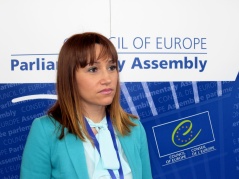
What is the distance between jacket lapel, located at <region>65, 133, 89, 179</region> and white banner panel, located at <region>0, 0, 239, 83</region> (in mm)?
1186

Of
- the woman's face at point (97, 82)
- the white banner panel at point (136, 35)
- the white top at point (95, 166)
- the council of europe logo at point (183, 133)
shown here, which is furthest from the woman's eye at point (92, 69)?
the council of europe logo at point (183, 133)

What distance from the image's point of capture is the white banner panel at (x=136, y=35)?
2.54 m

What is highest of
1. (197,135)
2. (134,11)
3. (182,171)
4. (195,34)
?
(134,11)

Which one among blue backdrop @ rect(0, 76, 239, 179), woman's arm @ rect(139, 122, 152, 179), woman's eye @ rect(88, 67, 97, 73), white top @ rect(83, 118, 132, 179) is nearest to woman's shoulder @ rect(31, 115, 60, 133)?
white top @ rect(83, 118, 132, 179)

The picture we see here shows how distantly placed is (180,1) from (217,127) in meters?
0.97

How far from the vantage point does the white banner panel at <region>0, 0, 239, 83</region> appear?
2537 millimetres

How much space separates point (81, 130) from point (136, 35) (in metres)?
1.26

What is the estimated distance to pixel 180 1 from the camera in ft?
8.64

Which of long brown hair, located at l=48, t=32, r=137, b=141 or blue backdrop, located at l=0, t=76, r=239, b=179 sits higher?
long brown hair, located at l=48, t=32, r=137, b=141

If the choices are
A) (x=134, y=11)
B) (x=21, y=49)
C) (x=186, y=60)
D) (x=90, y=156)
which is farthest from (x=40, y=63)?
(x=90, y=156)

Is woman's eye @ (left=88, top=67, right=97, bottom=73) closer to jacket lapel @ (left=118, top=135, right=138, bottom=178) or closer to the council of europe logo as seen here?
jacket lapel @ (left=118, top=135, right=138, bottom=178)

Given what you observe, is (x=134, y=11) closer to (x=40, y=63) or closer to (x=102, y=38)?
(x=40, y=63)

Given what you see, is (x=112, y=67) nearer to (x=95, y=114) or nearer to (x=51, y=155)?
(x=95, y=114)

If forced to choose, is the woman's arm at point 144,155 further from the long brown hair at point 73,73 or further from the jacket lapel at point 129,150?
the long brown hair at point 73,73
